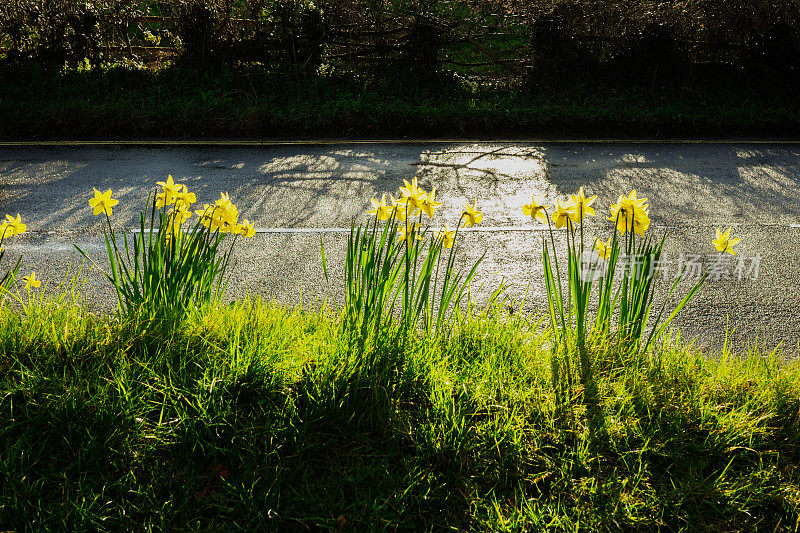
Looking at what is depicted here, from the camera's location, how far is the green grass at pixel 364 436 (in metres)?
2.60

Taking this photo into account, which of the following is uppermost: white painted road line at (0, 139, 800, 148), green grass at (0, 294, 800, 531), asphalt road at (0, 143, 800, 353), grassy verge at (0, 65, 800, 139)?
grassy verge at (0, 65, 800, 139)

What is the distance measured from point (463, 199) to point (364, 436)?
16.2 ft

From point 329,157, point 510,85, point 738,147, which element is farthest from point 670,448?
point 510,85

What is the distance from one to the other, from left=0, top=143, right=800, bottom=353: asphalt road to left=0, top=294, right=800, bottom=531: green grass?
1273 millimetres

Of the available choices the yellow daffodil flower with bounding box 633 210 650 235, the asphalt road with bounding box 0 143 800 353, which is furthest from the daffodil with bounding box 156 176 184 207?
the yellow daffodil flower with bounding box 633 210 650 235

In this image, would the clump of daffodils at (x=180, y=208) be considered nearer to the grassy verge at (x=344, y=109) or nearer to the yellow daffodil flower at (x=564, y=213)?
the yellow daffodil flower at (x=564, y=213)

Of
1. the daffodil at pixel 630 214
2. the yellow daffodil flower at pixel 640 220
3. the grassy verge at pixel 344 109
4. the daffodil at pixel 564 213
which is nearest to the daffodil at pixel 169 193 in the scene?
the daffodil at pixel 564 213

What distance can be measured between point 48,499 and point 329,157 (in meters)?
7.11

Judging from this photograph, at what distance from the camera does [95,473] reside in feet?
8.82

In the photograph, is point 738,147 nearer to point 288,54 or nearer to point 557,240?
point 557,240

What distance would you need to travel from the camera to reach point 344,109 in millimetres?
10797

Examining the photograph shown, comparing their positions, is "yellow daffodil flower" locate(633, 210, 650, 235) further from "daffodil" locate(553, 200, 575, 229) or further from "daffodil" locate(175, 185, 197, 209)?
"daffodil" locate(175, 185, 197, 209)

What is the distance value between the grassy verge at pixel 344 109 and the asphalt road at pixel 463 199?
0.93m

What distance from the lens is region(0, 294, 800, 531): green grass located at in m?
2.60
